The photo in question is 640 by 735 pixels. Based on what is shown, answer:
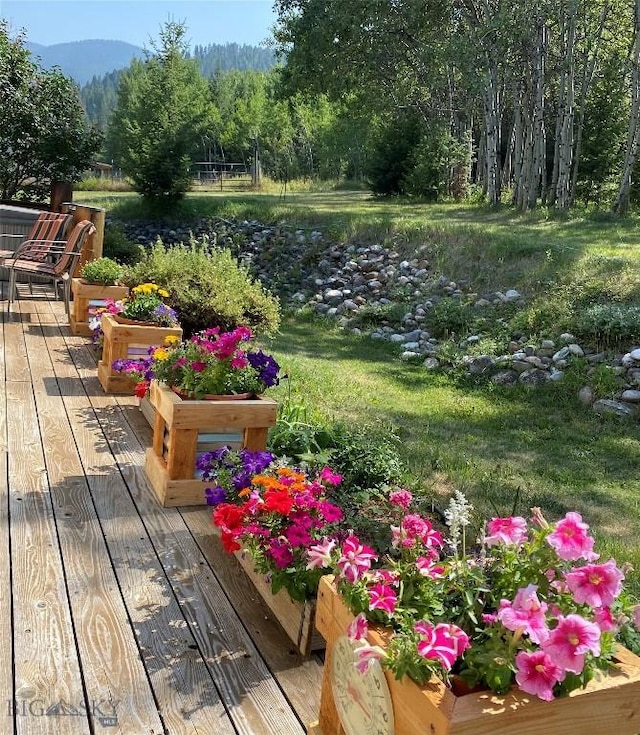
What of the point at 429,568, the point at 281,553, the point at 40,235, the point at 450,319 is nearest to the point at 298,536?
the point at 281,553

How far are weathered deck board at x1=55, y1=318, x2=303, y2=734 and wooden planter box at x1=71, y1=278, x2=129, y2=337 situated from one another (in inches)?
121

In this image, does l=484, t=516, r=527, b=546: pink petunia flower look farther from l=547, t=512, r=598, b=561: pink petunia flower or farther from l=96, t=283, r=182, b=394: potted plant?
l=96, t=283, r=182, b=394: potted plant

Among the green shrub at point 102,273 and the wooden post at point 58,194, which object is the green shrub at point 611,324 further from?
the wooden post at point 58,194

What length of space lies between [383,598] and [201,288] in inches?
198

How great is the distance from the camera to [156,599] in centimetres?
241

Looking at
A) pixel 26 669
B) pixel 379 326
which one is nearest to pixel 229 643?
pixel 26 669

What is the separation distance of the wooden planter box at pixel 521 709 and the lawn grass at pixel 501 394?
1668 mm

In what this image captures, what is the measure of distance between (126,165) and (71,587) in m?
14.4

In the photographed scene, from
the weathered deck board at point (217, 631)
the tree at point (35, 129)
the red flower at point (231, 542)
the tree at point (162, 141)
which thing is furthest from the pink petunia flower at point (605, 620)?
the tree at point (162, 141)

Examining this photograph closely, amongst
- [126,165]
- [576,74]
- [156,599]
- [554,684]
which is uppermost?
[576,74]

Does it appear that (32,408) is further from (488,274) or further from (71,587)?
(488,274)

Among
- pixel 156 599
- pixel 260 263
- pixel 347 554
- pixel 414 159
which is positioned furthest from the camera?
pixel 414 159

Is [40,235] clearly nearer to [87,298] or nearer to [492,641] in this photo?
[87,298]

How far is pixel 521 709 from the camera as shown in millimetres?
1342
